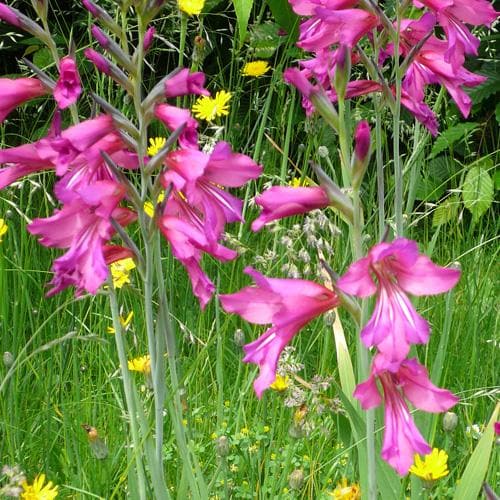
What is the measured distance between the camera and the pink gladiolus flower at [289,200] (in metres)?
1.15

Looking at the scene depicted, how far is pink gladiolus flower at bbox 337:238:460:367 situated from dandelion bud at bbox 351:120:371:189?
0.14 meters

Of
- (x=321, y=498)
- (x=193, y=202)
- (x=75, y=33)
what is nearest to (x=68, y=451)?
(x=321, y=498)

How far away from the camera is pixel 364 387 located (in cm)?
105

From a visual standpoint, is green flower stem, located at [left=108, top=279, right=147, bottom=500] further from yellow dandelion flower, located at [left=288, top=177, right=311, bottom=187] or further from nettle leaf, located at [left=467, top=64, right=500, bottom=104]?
nettle leaf, located at [left=467, top=64, right=500, bottom=104]

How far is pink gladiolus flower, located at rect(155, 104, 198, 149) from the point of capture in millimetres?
1162

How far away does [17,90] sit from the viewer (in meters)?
1.38

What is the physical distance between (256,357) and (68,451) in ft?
2.49

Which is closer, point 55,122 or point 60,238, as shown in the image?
point 60,238

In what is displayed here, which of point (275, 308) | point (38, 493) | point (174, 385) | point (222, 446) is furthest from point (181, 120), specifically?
point (38, 493)

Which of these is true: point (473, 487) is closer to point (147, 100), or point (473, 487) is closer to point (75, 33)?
point (147, 100)

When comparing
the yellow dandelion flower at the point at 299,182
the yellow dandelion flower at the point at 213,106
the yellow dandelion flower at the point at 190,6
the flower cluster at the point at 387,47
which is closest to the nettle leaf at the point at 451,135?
the yellow dandelion flower at the point at 299,182

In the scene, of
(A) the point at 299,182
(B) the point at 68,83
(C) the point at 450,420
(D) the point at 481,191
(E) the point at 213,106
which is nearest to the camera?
(B) the point at 68,83

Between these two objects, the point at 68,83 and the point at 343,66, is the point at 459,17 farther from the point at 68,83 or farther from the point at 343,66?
the point at 68,83

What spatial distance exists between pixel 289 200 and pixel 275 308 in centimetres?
14
